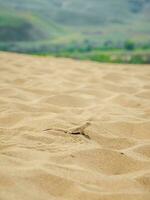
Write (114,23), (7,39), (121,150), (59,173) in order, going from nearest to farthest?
(59,173) → (121,150) → (7,39) → (114,23)

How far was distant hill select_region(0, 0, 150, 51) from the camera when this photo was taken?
47406 millimetres

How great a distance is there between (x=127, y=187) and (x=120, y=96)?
150cm

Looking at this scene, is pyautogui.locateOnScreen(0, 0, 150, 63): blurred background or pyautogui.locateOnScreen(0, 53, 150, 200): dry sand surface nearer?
pyautogui.locateOnScreen(0, 53, 150, 200): dry sand surface

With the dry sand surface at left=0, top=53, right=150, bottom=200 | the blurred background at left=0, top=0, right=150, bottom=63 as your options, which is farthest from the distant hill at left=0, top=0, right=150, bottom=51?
the dry sand surface at left=0, top=53, right=150, bottom=200

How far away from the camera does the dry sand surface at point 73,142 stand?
1145 millimetres

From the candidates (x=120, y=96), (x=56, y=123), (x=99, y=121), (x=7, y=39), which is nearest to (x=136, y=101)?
(x=120, y=96)

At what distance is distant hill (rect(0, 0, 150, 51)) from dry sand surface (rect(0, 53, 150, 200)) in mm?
40038

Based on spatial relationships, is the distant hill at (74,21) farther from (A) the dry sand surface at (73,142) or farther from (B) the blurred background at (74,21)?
(A) the dry sand surface at (73,142)

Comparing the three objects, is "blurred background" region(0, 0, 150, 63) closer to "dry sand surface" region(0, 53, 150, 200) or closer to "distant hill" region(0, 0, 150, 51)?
"distant hill" region(0, 0, 150, 51)

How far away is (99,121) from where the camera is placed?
1.93 m

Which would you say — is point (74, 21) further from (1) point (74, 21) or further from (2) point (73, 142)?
(2) point (73, 142)

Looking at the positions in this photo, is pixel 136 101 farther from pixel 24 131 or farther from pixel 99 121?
pixel 24 131

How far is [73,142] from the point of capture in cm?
158

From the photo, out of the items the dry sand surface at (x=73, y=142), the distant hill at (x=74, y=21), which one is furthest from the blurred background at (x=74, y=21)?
the dry sand surface at (x=73, y=142)
